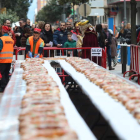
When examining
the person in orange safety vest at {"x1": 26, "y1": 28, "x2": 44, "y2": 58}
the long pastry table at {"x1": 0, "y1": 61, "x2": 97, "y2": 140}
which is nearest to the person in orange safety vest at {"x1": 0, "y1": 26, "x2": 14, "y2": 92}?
the person in orange safety vest at {"x1": 26, "y1": 28, "x2": 44, "y2": 58}

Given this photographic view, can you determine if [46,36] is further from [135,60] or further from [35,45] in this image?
[35,45]

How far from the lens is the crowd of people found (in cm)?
1292

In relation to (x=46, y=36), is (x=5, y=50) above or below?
below

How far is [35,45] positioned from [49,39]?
13.3 ft

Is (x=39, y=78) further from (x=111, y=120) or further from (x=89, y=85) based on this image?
(x=111, y=120)

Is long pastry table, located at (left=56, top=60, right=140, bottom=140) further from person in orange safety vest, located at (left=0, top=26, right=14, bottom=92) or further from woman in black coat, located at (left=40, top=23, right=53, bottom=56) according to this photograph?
woman in black coat, located at (left=40, top=23, right=53, bottom=56)

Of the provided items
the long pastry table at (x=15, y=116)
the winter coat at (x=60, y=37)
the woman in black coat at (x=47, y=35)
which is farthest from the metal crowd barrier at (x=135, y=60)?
the long pastry table at (x=15, y=116)

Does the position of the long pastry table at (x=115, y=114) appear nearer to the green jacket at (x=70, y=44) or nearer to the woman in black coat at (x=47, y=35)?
the green jacket at (x=70, y=44)

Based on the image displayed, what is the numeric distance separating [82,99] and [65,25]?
20.3 ft

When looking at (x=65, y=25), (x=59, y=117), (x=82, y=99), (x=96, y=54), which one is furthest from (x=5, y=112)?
(x=65, y=25)

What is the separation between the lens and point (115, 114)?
16.5ft

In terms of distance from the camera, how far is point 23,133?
418cm

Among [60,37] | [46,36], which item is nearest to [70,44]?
[60,37]

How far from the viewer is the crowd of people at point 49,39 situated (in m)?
12.9
